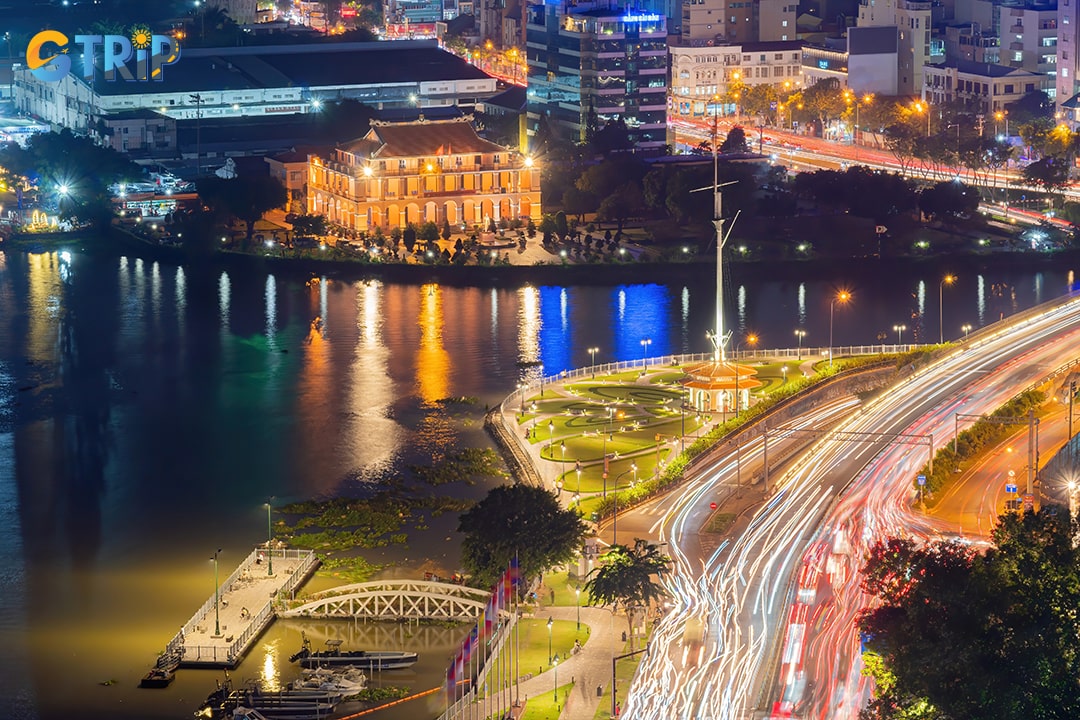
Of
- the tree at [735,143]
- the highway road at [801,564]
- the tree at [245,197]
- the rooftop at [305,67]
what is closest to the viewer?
the highway road at [801,564]

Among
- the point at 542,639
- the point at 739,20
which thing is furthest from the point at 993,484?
the point at 739,20

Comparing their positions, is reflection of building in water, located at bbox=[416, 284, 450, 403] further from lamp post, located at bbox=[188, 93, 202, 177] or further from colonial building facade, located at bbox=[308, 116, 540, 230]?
lamp post, located at bbox=[188, 93, 202, 177]

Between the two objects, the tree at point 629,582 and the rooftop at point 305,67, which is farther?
the rooftop at point 305,67

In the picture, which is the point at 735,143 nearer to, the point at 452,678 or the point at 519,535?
the point at 519,535

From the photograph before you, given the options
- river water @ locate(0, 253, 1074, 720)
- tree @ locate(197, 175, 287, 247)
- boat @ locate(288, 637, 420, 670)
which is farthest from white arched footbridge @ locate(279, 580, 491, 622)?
tree @ locate(197, 175, 287, 247)

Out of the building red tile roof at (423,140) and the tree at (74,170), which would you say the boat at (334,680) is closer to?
the building red tile roof at (423,140)

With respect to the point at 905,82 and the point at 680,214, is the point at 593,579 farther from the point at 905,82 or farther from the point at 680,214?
the point at 905,82

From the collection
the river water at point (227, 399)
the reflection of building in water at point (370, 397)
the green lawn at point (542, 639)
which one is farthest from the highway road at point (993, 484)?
the reflection of building in water at point (370, 397)
